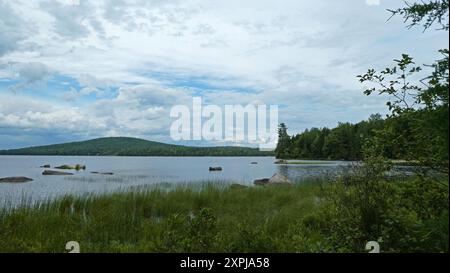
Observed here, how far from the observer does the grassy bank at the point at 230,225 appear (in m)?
4.71

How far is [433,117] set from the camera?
3574 mm

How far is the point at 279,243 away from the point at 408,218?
1.87 m

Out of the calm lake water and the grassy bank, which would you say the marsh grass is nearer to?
the grassy bank

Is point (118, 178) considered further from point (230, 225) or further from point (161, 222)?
point (230, 225)

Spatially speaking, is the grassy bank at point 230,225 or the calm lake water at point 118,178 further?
the calm lake water at point 118,178

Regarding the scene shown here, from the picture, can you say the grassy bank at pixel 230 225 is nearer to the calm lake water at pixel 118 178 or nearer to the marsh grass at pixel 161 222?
the marsh grass at pixel 161 222

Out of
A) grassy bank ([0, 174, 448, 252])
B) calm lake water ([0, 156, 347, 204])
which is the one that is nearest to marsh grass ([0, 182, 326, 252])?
grassy bank ([0, 174, 448, 252])

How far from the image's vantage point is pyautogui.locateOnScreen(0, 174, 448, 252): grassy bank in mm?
4711

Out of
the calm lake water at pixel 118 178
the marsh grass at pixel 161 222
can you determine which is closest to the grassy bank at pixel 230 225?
the marsh grass at pixel 161 222

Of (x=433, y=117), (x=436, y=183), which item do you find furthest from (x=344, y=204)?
(x=433, y=117)

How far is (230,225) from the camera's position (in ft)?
34.2

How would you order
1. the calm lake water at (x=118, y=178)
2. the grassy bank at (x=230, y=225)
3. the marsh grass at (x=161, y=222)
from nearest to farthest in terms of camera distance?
the grassy bank at (x=230, y=225) < the marsh grass at (x=161, y=222) < the calm lake water at (x=118, y=178)

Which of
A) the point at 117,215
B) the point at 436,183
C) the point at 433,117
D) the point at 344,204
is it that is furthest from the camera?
the point at 117,215
